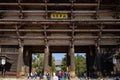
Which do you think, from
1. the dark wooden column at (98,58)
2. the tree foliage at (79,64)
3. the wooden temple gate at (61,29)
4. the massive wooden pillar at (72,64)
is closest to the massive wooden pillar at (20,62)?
the wooden temple gate at (61,29)

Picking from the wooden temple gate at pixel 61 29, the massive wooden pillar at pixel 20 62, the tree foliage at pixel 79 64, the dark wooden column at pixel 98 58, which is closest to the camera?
the massive wooden pillar at pixel 20 62

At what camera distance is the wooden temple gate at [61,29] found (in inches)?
931

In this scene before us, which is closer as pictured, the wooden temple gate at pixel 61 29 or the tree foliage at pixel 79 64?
the wooden temple gate at pixel 61 29

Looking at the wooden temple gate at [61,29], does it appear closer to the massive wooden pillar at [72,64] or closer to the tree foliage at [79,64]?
the massive wooden pillar at [72,64]

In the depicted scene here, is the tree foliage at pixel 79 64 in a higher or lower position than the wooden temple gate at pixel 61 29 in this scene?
lower

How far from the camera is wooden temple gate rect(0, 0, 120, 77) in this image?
77.6 ft

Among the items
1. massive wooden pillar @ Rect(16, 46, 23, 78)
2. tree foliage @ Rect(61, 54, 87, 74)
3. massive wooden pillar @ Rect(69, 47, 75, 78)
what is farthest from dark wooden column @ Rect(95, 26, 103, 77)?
tree foliage @ Rect(61, 54, 87, 74)

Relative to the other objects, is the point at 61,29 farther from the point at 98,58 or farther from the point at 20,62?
the point at 20,62

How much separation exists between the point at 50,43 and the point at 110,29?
5853 millimetres

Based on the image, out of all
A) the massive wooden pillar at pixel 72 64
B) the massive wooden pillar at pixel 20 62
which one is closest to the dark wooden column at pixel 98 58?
the massive wooden pillar at pixel 72 64

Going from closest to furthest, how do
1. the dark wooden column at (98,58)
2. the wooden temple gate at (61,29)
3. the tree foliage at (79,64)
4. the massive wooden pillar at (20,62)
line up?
the massive wooden pillar at (20,62)
the dark wooden column at (98,58)
the wooden temple gate at (61,29)
the tree foliage at (79,64)

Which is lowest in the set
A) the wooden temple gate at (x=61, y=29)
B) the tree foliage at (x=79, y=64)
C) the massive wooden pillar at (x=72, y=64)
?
the tree foliage at (x=79, y=64)

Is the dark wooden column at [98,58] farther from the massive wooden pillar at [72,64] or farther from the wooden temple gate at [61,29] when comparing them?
the massive wooden pillar at [72,64]

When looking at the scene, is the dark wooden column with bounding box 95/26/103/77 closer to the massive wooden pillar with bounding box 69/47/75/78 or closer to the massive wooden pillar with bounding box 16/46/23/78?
the massive wooden pillar with bounding box 69/47/75/78
